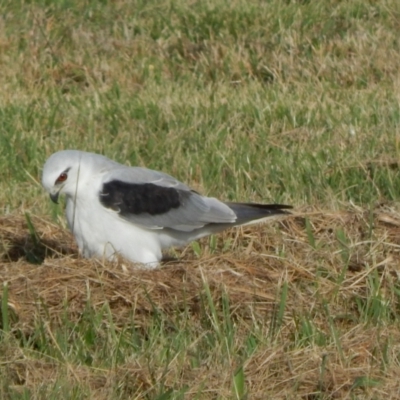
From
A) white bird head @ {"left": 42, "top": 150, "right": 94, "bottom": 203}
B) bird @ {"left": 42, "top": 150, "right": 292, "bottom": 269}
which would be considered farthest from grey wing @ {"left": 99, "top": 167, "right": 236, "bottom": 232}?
white bird head @ {"left": 42, "top": 150, "right": 94, "bottom": 203}

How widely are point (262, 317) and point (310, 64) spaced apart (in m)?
4.26

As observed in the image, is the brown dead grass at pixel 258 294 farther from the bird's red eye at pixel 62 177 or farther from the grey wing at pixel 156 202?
the bird's red eye at pixel 62 177

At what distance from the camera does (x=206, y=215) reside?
5812mm

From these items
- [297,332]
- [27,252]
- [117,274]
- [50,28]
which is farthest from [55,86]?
[297,332]

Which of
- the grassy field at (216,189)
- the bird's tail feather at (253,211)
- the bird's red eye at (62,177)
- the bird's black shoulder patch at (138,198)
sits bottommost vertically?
the grassy field at (216,189)

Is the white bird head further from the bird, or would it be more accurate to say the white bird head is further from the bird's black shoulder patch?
the bird's black shoulder patch

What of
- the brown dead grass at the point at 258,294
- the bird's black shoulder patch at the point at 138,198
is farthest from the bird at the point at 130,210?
the brown dead grass at the point at 258,294

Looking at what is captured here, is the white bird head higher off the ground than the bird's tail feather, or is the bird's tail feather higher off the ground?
the white bird head

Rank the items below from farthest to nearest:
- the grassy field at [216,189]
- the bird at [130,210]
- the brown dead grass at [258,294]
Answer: the bird at [130,210] → the grassy field at [216,189] → the brown dead grass at [258,294]

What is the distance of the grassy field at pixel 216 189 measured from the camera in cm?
457

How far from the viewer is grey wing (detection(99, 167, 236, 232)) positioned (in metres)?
5.61

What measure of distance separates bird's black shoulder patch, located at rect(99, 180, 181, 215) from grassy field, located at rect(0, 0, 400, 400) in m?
0.31

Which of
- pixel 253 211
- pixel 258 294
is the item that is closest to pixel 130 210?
pixel 253 211

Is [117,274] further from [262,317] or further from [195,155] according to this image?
[195,155]
